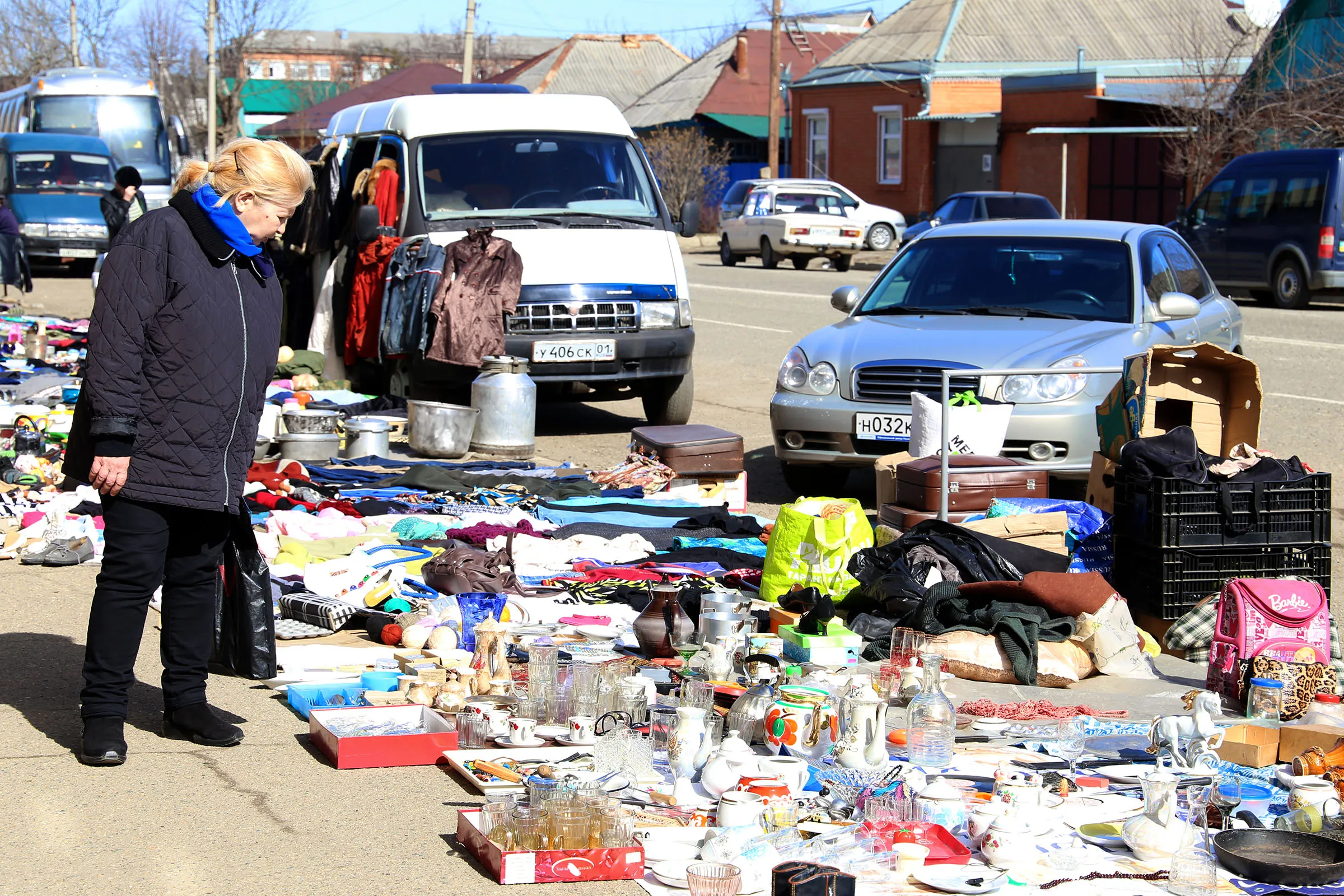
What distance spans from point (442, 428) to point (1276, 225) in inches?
659

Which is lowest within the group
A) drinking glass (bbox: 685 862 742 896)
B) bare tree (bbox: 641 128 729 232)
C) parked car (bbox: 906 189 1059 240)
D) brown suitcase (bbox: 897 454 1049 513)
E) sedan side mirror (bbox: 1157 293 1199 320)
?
drinking glass (bbox: 685 862 742 896)

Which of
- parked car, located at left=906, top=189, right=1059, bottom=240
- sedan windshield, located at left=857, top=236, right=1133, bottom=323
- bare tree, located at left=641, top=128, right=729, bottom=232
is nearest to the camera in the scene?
sedan windshield, located at left=857, top=236, right=1133, bottom=323

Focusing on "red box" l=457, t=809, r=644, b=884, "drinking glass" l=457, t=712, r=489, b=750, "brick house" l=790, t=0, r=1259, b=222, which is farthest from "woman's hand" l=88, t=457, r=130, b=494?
"brick house" l=790, t=0, r=1259, b=222

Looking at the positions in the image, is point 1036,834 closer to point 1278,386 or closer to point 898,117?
point 1278,386

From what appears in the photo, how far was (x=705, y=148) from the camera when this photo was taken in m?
51.3

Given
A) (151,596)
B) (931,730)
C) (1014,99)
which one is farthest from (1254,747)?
(1014,99)

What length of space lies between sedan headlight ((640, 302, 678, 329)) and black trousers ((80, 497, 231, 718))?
7062 mm

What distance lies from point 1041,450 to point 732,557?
2.03m

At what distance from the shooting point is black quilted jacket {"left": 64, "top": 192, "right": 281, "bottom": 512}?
15.2ft

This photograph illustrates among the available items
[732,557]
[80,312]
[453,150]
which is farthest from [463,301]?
[80,312]

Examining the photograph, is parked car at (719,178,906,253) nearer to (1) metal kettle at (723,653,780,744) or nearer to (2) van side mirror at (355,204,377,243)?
(2) van side mirror at (355,204,377,243)

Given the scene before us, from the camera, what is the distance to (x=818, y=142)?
170ft

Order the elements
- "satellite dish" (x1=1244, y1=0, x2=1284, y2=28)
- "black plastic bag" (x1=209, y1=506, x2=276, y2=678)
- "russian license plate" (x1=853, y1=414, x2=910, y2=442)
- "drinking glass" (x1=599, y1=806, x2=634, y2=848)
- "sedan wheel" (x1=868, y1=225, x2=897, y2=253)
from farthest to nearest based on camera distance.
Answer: "satellite dish" (x1=1244, y1=0, x2=1284, y2=28)
"sedan wheel" (x1=868, y1=225, x2=897, y2=253)
"russian license plate" (x1=853, y1=414, x2=910, y2=442)
"black plastic bag" (x1=209, y1=506, x2=276, y2=678)
"drinking glass" (x1=599, y1=806, x2=634, y2=848)

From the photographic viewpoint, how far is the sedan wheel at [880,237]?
35500 millimetres
